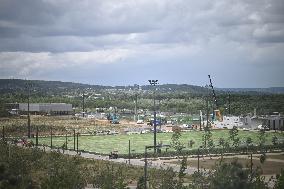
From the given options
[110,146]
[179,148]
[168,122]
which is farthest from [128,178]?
[168,122]

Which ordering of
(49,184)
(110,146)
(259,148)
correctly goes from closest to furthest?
(49,184)
(259,148)
(110,146)

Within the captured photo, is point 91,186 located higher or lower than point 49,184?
lower

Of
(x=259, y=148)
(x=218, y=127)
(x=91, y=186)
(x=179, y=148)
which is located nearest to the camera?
(x=91, y=186)

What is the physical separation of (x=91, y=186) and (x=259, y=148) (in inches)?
1754

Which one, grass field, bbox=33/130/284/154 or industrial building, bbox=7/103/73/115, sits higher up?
industrial building, bbox=7/103/73/115

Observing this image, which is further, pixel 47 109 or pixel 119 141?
pixel 47 109

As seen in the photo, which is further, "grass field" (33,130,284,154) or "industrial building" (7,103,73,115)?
"industrial building" (7,103,73,115)

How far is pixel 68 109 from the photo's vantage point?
180875 mm

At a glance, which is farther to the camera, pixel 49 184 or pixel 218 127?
pixel 218 127

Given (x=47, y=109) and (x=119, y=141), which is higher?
(x=47, y=109)

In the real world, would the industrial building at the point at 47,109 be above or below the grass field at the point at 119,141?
above

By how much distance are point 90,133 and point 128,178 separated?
61344 millimetres

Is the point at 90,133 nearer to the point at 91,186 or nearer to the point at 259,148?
the point at 259,148

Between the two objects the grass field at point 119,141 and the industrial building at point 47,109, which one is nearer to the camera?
the grass field at point 119,141
